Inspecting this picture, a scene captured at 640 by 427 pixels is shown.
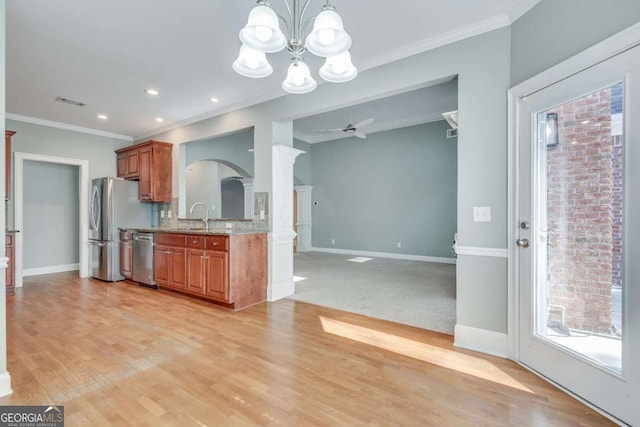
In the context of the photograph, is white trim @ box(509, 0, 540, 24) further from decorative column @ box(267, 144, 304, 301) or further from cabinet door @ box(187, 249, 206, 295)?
cabinet door @ box(187, 249, 206, 295)

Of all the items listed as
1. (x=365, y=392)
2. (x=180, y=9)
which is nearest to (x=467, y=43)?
(x=180, y=9)

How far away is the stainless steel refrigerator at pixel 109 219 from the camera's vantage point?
4973mm

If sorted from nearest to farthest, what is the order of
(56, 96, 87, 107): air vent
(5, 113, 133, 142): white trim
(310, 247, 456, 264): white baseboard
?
(56, 96, 87, 107): air vent
(5, 113, 133, 142): white trim
(310, 247, 456, 264): white baseboard

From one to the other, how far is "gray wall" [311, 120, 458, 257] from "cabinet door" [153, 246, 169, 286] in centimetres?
495

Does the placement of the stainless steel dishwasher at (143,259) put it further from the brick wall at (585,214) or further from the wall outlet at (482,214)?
the brick wall at (585,214)

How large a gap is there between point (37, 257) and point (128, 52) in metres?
4.87

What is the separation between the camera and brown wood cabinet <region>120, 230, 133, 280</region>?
16.0 feet

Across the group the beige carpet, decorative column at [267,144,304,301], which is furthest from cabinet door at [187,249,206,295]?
the beige carpet

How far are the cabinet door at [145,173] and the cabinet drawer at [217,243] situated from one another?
215cm

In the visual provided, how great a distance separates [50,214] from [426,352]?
A: 6.94 meters

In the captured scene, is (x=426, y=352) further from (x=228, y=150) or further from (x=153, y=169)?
(x=228, y=150)

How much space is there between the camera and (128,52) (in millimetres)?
2936

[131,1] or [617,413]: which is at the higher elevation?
[131,1]

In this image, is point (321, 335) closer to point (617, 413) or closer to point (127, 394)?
point (127, 394)
